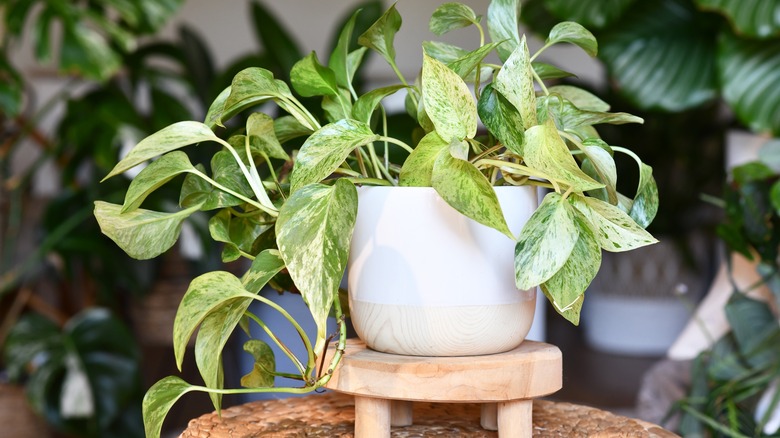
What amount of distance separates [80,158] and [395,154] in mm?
1414

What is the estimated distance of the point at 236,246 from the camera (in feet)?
2.14

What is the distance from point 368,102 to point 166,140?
0.15 metres

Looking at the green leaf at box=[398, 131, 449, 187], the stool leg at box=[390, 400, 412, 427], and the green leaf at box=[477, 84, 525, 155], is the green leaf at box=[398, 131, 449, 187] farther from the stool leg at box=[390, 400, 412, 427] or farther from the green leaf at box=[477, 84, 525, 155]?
the stool leg at box=[390, 400, 412, 427]

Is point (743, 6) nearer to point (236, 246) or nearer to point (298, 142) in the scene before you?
point (298, 142)

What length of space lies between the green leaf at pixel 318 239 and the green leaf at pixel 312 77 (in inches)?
5.1

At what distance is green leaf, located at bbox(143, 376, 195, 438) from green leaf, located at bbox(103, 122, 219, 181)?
16cm

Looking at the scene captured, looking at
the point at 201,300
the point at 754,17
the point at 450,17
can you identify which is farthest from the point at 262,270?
the point at 754,17

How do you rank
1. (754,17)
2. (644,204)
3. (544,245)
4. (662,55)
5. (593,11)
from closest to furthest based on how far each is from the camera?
(544,245) → (644,204) → (754,17) → (593,11) → (662,55)

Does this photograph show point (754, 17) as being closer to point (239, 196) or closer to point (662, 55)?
point (662, 55)

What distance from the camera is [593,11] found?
201cm

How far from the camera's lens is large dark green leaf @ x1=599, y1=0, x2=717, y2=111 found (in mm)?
2104

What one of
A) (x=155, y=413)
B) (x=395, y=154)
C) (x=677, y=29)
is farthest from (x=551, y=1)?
(x=155, y=413)

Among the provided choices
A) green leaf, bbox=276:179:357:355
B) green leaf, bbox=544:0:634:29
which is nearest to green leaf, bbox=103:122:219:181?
green leaf, bbox=276:179:357:355

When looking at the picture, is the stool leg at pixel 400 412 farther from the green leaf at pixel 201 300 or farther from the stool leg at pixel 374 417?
the green leaf at pixel 201 300
